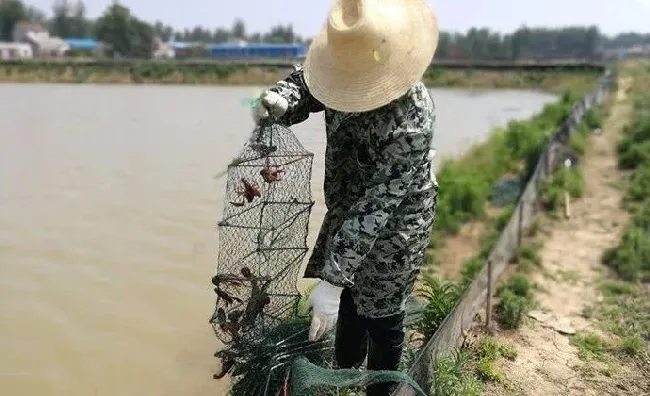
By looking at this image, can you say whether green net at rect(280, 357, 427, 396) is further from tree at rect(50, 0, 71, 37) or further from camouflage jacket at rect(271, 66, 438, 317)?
tree at rect(50, 0, 71, 37)

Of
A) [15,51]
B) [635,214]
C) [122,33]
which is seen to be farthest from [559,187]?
[15,51]

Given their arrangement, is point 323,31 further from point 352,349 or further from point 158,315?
point 158,315

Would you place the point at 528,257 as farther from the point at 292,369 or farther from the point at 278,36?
the point at 278,36

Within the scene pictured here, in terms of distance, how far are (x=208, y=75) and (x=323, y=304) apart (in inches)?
1598

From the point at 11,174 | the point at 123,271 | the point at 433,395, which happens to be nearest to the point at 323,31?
the point at 433,395

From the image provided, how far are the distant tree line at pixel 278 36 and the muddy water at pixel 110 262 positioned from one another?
43.4 m

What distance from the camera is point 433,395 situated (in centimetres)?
289

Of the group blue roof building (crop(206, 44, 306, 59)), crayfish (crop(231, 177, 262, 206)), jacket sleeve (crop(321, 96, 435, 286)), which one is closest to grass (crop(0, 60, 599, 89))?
blue roof building (crop(206, 44, 306, 59))

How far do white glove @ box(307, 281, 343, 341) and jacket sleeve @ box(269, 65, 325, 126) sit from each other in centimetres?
61

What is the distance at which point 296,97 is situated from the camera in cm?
240

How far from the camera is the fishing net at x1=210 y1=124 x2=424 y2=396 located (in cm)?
259

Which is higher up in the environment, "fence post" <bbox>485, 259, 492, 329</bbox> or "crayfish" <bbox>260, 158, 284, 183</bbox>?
"crayfish" <bbox>260, 158, 284, 183</bbox>

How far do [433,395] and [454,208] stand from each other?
4.15 m

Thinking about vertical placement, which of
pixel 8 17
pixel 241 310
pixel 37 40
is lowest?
pixel 241 310
